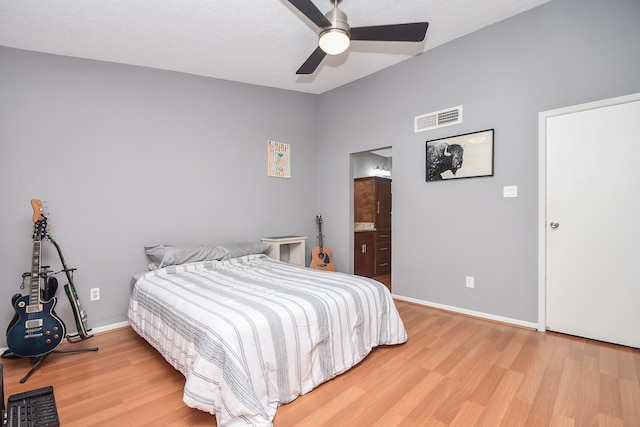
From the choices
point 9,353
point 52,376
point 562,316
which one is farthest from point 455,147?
point 9,353

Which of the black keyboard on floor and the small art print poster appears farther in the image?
the small art print poster

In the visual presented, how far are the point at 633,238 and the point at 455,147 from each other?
1.52 metres

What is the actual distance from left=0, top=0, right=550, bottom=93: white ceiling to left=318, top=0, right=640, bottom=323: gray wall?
26cm

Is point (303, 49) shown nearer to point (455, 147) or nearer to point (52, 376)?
point (455, 147)

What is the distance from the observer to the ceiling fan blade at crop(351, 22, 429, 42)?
78.6 inches

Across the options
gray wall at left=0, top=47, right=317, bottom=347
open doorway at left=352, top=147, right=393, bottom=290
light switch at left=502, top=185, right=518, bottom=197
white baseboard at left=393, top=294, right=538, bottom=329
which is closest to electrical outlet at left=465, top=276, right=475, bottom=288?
white baseboard at left=393, top=294, right=538, bottom=329

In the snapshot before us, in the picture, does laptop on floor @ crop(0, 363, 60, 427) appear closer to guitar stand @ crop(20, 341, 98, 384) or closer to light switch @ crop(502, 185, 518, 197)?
guitar stand @ crop(20, 341, 98, 384)

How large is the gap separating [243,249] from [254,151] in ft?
4.12

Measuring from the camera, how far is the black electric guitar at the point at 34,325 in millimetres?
2049

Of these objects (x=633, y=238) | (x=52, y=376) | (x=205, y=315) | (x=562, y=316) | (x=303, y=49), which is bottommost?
(x=52, y=376)

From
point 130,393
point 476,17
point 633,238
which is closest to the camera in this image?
point 130,393

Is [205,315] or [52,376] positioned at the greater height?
[205,315]

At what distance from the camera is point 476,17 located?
2.66 meters

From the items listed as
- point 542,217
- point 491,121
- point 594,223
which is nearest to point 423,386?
point 542,217
